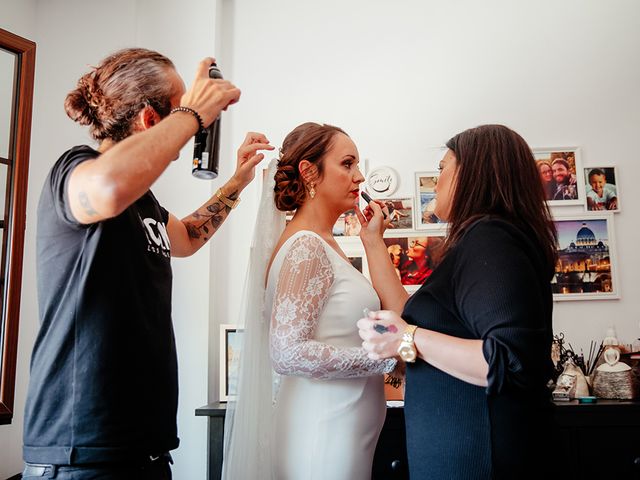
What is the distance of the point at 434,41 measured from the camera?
2.91 meters

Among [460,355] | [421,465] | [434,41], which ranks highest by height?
[434,41]

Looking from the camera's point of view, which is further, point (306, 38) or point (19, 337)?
point (306, 38)

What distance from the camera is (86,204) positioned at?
1.02 meters

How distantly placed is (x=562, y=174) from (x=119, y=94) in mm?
2159

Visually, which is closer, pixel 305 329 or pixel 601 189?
pixel 305 329

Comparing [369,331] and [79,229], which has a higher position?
[79,229]

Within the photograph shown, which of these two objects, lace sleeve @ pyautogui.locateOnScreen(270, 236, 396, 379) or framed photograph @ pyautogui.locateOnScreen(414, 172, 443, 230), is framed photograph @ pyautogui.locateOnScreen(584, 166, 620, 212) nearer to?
framed photograph @ pyautogui.locateOnScreen(414, 172, 443, 230)

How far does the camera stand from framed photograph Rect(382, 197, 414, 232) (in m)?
2.78

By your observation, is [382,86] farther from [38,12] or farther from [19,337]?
[19,337]

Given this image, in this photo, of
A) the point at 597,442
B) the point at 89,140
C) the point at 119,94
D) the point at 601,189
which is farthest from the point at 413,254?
the point at 119,94

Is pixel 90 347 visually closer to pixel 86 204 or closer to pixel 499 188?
pixel 86 204

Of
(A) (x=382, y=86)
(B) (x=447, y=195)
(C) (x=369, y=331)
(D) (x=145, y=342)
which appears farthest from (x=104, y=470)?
(A) (x=382, y=86)

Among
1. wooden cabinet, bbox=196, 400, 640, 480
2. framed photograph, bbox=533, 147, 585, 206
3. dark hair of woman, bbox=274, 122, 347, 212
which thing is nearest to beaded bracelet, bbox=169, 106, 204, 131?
dark hair of woman, bbox=274, 122, 347, 212

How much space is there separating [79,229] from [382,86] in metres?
2.10
